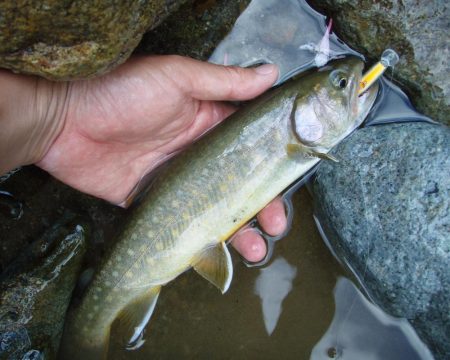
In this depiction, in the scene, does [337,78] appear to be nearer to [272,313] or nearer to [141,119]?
[141,119]

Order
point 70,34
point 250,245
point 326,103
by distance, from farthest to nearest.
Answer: point 250,245
point 326,103
point 70,34

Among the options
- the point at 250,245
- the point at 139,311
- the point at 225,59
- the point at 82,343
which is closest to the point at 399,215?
the point at 250,245

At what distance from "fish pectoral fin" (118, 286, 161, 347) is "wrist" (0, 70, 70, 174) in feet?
3.45

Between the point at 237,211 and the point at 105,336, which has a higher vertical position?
the point at 237,211

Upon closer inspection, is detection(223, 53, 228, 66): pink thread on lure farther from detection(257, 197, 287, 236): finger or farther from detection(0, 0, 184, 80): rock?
detection(257, 197, 287, 236): finger

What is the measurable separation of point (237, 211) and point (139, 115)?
786 millimetres

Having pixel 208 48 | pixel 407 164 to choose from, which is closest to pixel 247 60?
pixel 208 48

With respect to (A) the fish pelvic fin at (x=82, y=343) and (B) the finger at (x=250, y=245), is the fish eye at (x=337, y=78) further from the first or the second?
(A) the fish pelvic fin at (x=82, y=343)

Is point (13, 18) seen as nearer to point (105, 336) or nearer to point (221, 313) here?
point (105, 336)

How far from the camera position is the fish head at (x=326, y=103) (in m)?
2.51

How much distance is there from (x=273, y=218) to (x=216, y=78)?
962 mm

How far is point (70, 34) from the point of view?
6.46 ft

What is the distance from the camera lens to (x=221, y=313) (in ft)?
10.1

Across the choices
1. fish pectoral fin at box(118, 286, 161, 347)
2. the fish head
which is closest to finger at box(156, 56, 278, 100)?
the fish head
